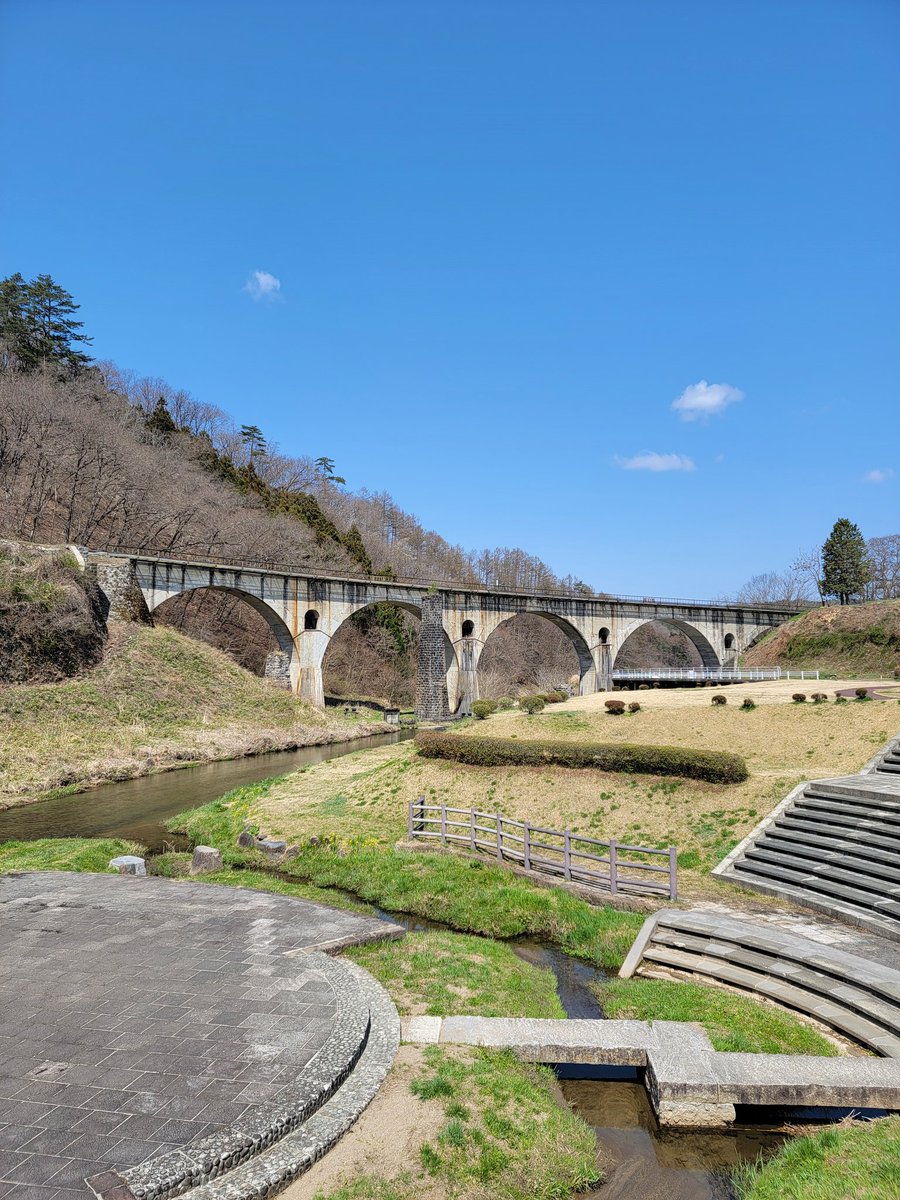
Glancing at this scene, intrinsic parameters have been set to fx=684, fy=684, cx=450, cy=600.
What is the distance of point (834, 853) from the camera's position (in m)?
14.4

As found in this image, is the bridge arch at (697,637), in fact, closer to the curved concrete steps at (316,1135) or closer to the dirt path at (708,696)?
the dirt path at (708,696)

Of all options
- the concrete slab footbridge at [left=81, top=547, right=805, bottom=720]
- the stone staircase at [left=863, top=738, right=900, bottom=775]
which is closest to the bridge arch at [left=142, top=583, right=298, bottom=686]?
the concrete slab footbridge at [left=81, top=547, right=805, bottom=720]

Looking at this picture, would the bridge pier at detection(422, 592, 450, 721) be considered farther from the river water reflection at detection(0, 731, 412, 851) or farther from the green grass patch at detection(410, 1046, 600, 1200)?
the green grass patch at detection(410, 1046, 600, 1200)

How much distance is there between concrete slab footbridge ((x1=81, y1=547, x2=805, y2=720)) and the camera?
43.2 metres

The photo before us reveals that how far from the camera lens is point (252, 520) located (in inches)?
2479

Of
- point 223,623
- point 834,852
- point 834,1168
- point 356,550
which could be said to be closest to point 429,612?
point 223,623

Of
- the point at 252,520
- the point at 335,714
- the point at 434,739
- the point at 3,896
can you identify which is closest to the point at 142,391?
the point at 252,520

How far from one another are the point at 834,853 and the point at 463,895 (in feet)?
25.7

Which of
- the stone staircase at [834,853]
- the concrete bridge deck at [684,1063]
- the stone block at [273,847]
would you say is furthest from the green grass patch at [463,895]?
the concrete bridge deck at [684,1063]

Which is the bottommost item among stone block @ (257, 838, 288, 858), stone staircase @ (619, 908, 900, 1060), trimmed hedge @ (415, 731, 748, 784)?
stone block @ (257, 838, 288, 858)

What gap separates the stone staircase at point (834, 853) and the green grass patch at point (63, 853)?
1470 cm

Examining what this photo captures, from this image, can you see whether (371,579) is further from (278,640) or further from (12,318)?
(12,318)

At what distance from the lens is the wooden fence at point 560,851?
14.1 metres

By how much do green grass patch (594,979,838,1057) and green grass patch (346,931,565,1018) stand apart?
1.04 metres
